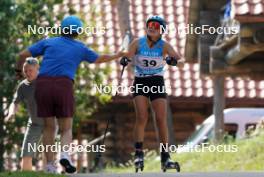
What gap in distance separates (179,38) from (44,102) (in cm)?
1869

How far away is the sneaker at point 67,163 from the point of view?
40.1 feet

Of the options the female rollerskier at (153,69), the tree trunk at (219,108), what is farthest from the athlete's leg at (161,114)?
the tree trunk at (219,108)

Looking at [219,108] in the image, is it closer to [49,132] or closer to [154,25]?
[154,25]

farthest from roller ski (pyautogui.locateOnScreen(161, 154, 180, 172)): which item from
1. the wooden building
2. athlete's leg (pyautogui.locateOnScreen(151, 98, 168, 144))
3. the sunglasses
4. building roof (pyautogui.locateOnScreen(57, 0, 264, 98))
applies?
the wooden building

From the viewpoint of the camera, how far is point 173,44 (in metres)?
30.7

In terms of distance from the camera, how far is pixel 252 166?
16266mm

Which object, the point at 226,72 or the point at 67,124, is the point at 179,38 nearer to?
the point at 226,72

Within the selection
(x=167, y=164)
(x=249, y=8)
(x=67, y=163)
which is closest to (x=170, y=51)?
(x=167, y=164)

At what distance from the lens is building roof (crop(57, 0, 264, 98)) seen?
29.0 meters

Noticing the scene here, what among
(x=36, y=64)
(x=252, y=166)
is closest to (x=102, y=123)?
(x=252, y=166)

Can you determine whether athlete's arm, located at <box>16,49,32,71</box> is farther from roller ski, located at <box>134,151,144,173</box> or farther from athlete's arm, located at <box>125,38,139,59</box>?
roller ski, located at <box>134,151,144,173</box>

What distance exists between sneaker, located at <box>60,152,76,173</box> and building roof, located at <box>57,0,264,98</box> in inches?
606

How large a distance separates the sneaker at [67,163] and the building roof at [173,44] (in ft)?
50.5

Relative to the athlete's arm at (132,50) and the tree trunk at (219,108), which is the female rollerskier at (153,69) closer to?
the athlete's arm at (132,50)
